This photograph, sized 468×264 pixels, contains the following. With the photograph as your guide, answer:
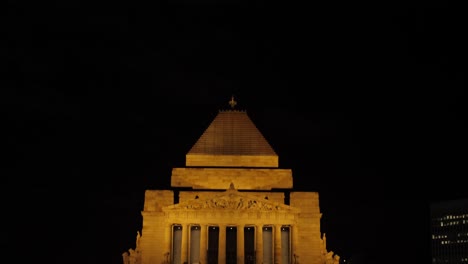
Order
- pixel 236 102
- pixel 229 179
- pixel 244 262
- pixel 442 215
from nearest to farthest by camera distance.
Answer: pixel 244 262, pixel 229 179, pixel 236 102, pixel 442 215

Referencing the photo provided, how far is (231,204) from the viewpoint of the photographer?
72.9 metres

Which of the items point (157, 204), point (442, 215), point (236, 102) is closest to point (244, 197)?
point (157, 204)

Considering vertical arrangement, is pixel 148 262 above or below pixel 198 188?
below

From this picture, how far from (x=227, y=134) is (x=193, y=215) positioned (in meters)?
12.1

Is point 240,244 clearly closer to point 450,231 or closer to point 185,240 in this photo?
point 185,240

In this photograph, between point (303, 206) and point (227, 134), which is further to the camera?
point (227, 134)

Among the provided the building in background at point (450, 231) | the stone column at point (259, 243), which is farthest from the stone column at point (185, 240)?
the building in background at point (450, 231)

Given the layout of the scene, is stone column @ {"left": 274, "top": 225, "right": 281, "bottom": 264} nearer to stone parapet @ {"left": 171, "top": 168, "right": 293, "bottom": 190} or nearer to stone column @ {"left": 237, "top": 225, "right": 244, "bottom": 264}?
stone column @ {"left": 237, "top": 225, "right": 244, "bottom": 264}

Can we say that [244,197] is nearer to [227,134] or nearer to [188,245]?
[188,245]

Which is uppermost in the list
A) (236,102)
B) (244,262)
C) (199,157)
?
(236,102)

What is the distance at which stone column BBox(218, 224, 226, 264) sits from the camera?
71.8 m

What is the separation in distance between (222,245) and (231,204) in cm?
337

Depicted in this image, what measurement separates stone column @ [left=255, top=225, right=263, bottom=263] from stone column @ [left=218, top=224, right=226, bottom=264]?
8.44ft

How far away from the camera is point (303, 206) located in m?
75.6
